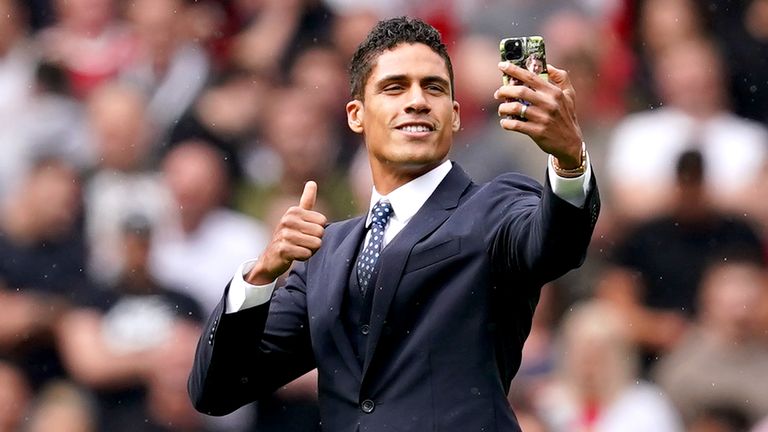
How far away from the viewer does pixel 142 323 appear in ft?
22.6

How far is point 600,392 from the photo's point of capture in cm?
624

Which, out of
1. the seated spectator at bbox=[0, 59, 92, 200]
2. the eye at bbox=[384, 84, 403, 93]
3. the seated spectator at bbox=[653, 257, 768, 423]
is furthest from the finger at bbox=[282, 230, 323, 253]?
the seated spectator at bbox=[0, 59, 92, 200]

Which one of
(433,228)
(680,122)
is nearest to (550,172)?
(433,228)

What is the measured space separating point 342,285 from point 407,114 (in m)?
0.45

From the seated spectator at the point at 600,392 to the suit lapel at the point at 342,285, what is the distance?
2657 millimetres

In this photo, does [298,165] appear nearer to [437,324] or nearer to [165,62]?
[165,62]

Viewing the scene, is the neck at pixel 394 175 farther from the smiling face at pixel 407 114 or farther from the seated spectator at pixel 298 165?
the seated spectator at pixel 298 165

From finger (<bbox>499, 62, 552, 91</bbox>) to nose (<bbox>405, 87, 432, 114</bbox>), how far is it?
575 mm

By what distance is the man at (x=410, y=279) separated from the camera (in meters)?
3.36

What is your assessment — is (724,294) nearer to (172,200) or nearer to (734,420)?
(734,420)

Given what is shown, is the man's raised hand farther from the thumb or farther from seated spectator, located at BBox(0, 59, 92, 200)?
seated spectator, located at BBox(0, 59, 92, 200)

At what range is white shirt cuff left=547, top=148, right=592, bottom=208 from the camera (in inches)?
125

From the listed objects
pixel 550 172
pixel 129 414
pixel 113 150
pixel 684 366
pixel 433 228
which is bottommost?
pixel 129 414

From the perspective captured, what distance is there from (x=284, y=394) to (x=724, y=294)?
6.27 ft
